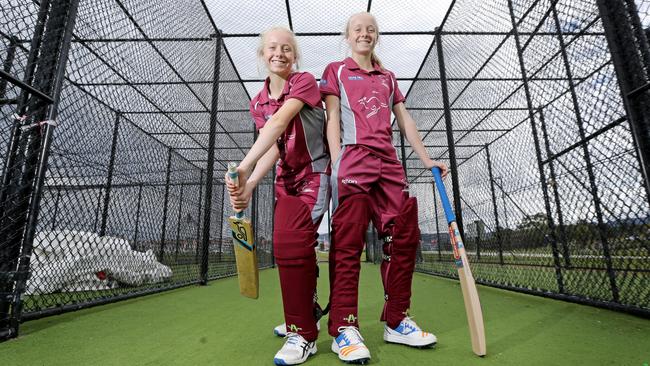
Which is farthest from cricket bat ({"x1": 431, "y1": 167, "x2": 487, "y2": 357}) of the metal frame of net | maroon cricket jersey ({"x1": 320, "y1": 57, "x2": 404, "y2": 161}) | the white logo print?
the metal frame of net

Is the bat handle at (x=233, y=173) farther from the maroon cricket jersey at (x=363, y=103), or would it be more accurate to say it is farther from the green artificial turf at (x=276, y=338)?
the green artificial turf at (x=276, y=338)

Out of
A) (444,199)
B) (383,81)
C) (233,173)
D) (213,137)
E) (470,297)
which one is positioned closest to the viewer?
(233,173)

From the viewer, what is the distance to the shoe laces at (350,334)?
1.23 m

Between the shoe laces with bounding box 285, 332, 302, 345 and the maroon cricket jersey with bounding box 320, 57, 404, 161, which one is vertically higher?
the maroon cricket jersey with bounding box 320, 57, 404, 161

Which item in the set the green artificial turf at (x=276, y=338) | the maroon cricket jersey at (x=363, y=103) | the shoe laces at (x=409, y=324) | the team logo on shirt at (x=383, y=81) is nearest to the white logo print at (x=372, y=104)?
the maroon cricket jersey at (x=363, y=103)

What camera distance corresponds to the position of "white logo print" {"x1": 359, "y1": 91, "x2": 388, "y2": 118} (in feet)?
5.28

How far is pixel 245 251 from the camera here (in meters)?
1.46

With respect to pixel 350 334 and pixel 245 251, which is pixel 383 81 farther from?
pixel 350 334

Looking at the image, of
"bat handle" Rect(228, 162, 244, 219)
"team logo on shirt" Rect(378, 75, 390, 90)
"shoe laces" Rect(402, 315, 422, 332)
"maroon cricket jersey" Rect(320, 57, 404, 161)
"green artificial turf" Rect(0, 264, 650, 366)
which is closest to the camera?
"bat handle" Rect(228, 162, 244, 219)

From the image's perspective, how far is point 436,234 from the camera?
8.51 meters

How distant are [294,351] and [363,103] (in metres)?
1.17

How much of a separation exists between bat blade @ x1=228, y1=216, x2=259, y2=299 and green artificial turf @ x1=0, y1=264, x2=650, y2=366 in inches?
10.4

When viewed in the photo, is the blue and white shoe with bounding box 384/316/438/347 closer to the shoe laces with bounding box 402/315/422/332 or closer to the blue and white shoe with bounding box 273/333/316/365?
the shoe laces with bounding box 402/315/422/332

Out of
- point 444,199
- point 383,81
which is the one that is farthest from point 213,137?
point 444,199
